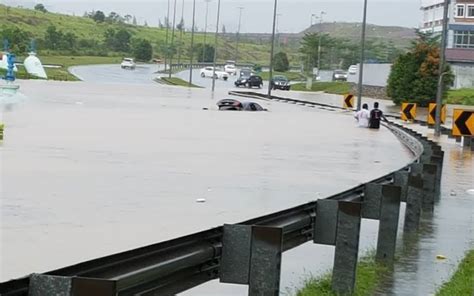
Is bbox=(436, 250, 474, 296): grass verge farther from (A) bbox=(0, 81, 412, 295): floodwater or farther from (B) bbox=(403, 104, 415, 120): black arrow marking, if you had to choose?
(B) bbox=(403, 104, 415, 120): black arrow marking

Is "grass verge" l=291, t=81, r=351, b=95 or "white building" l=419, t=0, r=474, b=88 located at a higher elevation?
"white building" l=419, t=0, r=474, b=88

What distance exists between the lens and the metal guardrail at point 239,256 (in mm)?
5289

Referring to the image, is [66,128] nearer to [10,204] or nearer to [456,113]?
[456,113]

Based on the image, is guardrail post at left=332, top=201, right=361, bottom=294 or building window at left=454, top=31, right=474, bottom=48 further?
building window at left=454, top=31, right=474, bottom=48

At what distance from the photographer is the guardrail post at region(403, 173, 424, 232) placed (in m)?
13.2

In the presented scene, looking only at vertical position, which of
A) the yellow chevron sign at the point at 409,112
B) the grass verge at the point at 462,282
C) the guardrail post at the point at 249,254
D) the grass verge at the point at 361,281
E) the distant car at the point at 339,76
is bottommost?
the distant car at the point at 339,76

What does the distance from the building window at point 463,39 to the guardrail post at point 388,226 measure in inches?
4441

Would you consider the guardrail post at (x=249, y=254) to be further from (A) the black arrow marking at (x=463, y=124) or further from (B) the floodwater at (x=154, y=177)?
(A) the black arrow marking at (x=463, y=124)

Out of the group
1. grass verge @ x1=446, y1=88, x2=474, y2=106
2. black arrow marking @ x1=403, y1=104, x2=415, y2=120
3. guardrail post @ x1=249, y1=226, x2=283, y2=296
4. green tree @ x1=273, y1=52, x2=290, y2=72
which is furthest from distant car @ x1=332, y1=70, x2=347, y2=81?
guardrail post @ x1=249, y1=226, x2=283, y2=296

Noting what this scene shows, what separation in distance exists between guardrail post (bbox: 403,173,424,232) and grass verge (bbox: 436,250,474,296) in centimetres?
192

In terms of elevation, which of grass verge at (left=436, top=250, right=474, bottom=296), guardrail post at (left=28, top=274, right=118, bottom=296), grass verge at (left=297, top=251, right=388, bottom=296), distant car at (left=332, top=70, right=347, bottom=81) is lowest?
distant car at (left=332, top=70, right=347, bottom=81)

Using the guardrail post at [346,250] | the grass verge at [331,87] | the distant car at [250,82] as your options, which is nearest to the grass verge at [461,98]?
the grass verge at [331,87]

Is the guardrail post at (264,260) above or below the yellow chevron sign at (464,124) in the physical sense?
above

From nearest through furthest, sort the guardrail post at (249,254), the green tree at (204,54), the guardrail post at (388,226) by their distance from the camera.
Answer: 1. the guardrail post at (249,254)
2. the guardrail post at (388,226)
3. the green tree at (204,54)
